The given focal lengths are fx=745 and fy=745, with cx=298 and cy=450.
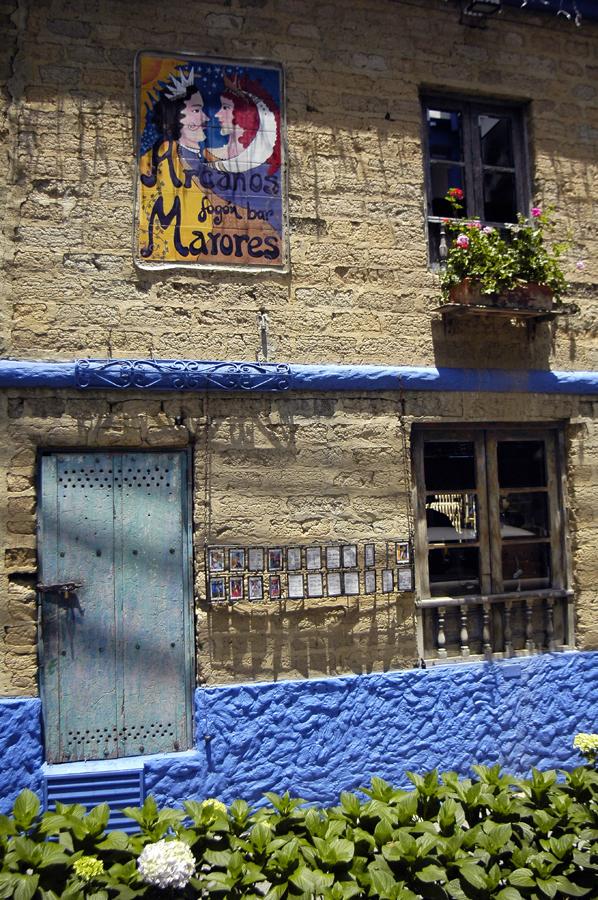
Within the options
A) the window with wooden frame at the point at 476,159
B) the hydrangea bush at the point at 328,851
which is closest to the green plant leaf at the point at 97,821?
the hydrangea bush at the point at 328,851

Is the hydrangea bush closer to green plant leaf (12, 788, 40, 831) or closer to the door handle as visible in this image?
green plant leaf (12, 788, 40, 831)

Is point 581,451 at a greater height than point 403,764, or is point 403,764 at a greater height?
point 581,451

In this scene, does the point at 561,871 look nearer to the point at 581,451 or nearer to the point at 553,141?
the point at 581,451

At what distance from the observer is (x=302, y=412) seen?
526cm

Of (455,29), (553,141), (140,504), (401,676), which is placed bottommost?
(401,676)

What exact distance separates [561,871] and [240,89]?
5.21 metres

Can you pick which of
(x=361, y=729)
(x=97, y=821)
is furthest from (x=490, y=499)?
(x=97, y=821)

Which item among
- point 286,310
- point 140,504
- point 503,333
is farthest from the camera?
point 503,333

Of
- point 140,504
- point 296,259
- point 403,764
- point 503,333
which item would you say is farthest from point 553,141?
point 403,764

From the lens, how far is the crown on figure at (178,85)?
5.25 m

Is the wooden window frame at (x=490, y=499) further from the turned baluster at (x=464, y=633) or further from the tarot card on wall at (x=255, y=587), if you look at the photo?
the tarot card on wall at (x=255, y=587)

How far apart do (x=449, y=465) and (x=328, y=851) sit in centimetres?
307

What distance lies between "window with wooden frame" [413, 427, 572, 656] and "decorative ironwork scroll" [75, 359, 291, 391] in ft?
4.12

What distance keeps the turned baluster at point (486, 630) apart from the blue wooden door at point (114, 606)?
7.09 ft
